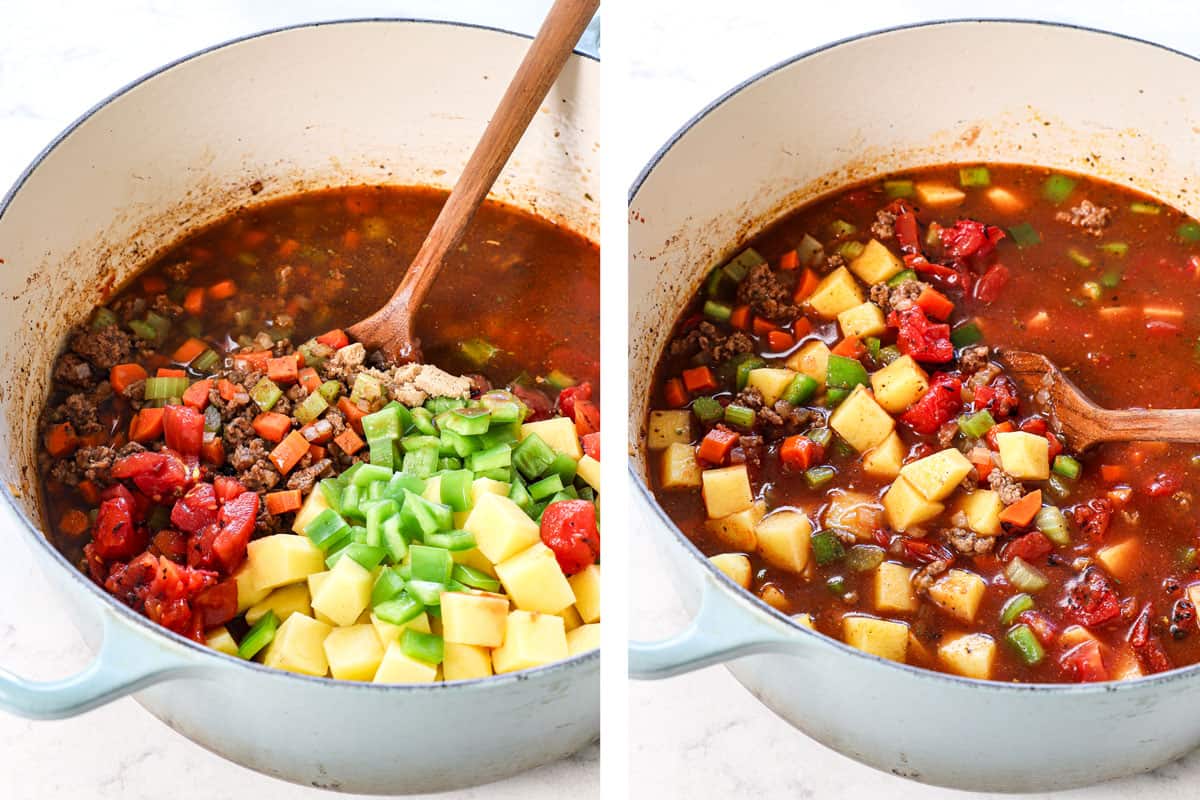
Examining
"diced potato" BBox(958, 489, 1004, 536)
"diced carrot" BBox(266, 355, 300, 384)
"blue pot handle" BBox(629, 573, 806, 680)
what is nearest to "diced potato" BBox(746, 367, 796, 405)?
"diced potato" BBox(958, 489, 1004, 536)

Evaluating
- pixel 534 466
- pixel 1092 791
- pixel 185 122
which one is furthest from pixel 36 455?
pixel 1092 791

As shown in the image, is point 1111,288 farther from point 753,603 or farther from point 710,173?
point 753,603

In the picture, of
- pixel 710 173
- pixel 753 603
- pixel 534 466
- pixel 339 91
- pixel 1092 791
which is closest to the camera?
pixel 753 603

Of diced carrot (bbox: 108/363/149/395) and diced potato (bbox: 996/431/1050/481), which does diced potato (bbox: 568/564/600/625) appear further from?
diced carrot (bbox: 108/363/149/395)

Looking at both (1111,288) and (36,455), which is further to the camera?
(1111,288)

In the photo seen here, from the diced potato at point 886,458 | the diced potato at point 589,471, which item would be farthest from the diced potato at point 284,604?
the diced potato at point 886,458
